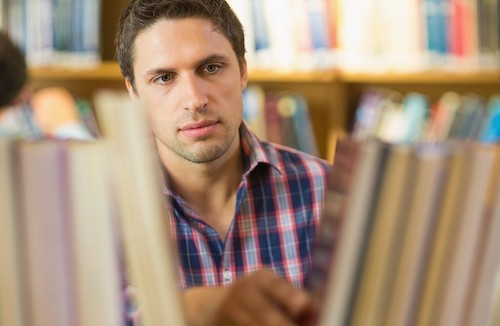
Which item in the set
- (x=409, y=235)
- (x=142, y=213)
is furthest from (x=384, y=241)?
(x=142, y=213)

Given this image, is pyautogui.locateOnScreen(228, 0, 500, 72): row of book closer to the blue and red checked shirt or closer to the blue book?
the blue book

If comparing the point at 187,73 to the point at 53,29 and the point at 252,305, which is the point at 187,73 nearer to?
the point at 252,305

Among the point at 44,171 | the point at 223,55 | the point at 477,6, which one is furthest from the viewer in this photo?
the point at 477,6

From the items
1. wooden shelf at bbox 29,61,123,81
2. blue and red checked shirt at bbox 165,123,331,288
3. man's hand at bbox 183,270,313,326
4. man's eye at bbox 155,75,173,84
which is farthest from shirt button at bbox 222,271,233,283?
wooden shelf at bbox 29,61,123,81

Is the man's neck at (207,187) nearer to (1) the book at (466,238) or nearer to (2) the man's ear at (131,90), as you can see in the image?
(2) the man's ear at (131,90)

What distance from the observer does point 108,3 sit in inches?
115

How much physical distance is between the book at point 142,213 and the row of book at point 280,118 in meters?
2.24

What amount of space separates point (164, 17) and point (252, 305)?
77 centimetres

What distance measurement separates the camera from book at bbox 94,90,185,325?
1.55 feet

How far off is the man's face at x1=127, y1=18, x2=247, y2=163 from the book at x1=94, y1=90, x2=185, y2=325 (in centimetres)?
71

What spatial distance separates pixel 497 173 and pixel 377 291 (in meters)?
0.11

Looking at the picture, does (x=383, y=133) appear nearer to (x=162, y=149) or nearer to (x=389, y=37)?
(x=389, y=37)

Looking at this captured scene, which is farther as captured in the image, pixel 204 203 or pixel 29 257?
pixel 204 203

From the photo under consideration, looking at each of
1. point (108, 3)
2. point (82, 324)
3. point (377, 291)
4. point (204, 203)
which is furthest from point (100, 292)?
point (108, 3)
